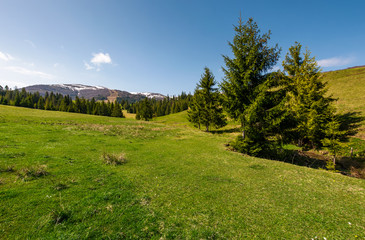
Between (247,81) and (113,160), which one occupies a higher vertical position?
(247,81)

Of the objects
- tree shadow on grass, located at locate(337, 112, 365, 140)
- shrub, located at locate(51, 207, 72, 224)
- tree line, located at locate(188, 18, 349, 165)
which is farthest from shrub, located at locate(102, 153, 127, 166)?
tree shadow on grass, located at locate(337, 112, 365, 140)

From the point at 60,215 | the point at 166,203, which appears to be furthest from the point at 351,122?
the point at 60,215

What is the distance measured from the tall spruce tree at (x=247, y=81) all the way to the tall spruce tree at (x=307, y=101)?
13.0 feet

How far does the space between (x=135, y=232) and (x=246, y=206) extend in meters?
4.89

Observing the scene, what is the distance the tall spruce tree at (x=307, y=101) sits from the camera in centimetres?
2001

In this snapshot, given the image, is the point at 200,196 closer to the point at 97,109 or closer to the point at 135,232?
the point at 135,232

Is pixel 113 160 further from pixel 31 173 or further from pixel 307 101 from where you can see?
pixel 307 101

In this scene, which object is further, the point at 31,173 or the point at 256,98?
the point at 256,98

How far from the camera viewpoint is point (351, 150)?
18297 mm

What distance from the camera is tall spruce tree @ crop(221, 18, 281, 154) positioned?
15492mm

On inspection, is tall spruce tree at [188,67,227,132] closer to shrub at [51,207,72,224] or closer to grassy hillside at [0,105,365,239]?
grassy hillside at [0,105,365,239]

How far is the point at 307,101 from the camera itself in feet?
74.9

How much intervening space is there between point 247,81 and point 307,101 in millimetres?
15046

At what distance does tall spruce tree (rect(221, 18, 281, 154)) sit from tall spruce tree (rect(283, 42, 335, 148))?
397 centimetres
